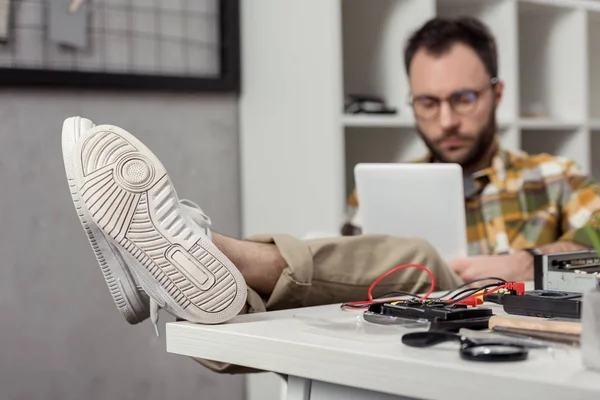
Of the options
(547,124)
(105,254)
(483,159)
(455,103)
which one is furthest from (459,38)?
(105,254)

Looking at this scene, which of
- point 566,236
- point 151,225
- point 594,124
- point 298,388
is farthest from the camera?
point 594,124

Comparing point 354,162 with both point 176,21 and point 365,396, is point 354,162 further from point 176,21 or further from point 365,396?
point 365,396

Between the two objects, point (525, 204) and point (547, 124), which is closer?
point (525, 204)

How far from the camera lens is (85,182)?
1056 millimetres

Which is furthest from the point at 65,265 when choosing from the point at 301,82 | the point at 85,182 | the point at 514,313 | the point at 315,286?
the point at 514,313

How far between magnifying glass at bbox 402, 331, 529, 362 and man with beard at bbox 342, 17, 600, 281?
1.29m

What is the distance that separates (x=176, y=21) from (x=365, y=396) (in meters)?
1.83

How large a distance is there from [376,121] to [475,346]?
5.50ft

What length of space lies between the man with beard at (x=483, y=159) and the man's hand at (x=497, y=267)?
35 cm

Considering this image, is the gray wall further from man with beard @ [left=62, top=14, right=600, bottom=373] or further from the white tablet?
the white tablet

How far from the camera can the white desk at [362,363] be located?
707 millimetres

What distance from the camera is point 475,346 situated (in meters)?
0.79

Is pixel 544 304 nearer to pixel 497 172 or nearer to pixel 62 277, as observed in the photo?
pixel 497 172

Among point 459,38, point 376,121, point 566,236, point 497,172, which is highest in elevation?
point 459,38
